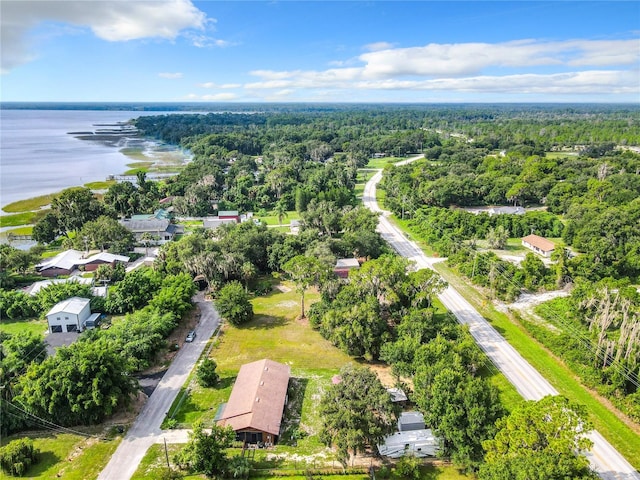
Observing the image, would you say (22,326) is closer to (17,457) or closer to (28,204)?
(17,457)

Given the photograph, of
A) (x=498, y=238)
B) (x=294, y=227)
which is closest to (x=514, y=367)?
(x=498, y=238)

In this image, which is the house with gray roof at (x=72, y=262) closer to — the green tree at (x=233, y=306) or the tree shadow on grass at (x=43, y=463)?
the green tree at (x=233, y=306)

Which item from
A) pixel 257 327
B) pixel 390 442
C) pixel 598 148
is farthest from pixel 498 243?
pixel 598 148

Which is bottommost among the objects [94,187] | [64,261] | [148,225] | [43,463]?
[43,463]

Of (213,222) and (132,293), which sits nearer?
(132,293)

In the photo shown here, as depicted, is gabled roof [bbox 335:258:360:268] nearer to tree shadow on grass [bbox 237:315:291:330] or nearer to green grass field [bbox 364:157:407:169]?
tree shadow on grass [bbox 237:315:291:330]

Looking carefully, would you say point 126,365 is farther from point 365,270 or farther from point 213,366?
point 365,270
